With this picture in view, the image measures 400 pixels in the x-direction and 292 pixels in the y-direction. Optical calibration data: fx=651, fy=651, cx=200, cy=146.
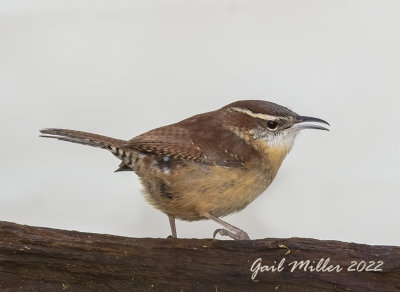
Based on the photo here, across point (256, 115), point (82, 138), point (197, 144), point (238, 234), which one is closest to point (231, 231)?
point (238, 234)

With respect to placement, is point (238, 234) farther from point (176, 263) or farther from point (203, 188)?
point (176, 263)

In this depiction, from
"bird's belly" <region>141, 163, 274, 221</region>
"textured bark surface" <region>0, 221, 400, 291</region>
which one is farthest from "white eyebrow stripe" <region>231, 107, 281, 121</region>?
"textured bark surface" <region>0, 221, 400, 291</region>

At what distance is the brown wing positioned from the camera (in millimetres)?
3088

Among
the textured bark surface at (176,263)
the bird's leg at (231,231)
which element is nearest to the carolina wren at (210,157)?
the bird's leg at (231,231)

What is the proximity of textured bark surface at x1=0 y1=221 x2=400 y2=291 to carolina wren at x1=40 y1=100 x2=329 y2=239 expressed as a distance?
0.29 m

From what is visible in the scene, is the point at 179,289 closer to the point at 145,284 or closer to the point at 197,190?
the point at 145,284

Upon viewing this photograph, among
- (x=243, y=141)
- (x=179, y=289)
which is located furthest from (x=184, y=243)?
(x=243, y=141)

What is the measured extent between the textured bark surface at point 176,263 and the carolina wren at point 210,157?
29 centimetres

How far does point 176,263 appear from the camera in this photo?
285cm

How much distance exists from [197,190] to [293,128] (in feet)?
1.94

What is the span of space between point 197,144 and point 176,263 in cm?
61

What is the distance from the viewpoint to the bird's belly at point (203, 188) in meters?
3.08

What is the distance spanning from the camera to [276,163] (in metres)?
3.28

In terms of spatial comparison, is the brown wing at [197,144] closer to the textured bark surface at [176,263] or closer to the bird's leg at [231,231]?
the bird's leg at [231,231]
